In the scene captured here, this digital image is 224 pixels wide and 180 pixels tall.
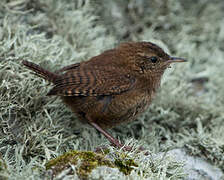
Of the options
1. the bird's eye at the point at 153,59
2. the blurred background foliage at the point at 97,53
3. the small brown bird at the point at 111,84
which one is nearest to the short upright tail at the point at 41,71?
the small brown bird at the point at 111,84

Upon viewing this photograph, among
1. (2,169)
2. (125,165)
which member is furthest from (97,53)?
(2,169)

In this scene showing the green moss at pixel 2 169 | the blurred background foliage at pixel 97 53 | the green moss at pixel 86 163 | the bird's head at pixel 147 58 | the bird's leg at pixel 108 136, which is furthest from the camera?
the bird's head at pixel 147 58

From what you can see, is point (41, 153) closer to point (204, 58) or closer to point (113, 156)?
point (113, 156)

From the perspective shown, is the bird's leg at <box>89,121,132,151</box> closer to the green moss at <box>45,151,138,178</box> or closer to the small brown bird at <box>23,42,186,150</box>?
the small brown bird at <box>23,42,186,150</box>

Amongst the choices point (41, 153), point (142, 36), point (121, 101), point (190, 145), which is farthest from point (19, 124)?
point (142, 36)

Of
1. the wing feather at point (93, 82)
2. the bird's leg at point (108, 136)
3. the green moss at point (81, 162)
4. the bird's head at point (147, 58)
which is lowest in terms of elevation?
the green moss at point (81, 162)

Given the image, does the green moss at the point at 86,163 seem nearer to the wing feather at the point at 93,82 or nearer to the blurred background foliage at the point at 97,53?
the blurred background foliage at the point at 97,53
